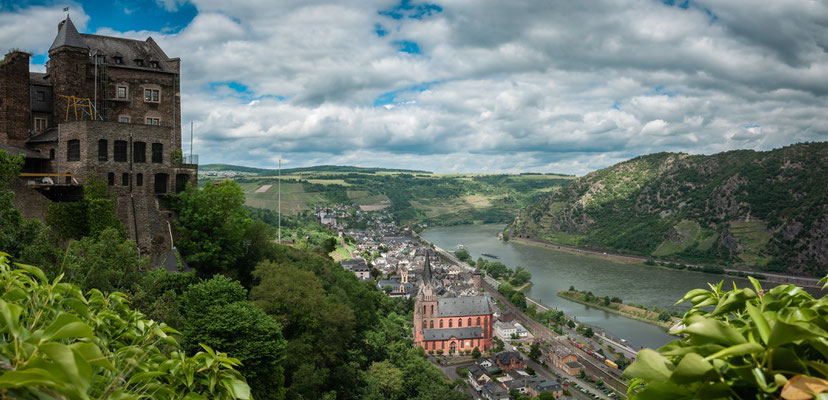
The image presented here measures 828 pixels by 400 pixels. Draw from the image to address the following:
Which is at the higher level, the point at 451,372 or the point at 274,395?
the point at 274,395

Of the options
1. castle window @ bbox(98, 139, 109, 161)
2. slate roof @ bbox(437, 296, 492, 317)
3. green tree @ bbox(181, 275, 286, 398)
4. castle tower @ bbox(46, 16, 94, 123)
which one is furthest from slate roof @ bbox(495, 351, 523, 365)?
castle tower @ bbox(46, 16, 94, 123)

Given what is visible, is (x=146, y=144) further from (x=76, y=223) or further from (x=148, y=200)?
(x=76, y=223)

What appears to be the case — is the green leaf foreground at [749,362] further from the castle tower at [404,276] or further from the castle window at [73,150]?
the castle tower at [404,276]

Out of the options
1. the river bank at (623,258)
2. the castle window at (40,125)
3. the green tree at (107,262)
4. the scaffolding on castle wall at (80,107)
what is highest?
the scaffolding on castle wall at (80,107)

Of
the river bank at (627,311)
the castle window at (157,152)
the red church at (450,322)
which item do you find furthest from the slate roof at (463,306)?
the castle window at (157,152)

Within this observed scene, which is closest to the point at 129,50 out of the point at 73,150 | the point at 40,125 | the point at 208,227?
the point at 40,125

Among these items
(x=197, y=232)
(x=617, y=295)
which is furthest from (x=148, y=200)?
(x=617, y=295)

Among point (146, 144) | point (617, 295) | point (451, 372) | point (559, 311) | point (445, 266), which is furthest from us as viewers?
point (445, 266)
